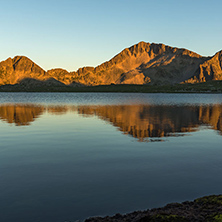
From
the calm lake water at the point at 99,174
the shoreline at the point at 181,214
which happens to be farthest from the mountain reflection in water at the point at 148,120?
the shoreline at the point at 181,214

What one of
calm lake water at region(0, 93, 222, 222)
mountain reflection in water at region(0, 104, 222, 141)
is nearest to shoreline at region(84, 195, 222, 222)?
calm lake water at region(0, 93, 222, 222)

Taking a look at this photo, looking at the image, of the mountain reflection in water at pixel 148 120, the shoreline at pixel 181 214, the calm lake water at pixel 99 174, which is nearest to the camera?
the shoreline at pixel 181 214

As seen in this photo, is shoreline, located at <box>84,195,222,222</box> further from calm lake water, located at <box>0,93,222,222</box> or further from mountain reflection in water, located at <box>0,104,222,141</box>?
mountain reflection in water, located at <box>0,104,222,141</box>

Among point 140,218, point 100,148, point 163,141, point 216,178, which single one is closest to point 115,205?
point 140,218

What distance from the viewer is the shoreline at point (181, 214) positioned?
9391mm

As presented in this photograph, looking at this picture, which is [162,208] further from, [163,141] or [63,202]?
[163,141]

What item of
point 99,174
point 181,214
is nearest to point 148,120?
point 99,174

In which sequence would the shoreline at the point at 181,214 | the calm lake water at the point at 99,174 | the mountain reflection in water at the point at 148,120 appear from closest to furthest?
1. the shoreline at the point at 181,214
2. the calm lake water at the point at 99,174
3. the mountain reflection in water at the point at 148,120

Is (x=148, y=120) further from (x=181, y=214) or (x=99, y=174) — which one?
(x=181, y=214)

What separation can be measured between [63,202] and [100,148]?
36.3 ft

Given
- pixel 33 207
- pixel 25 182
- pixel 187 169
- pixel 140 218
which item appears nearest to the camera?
pixel 140 218

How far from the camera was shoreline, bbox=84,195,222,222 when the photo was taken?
9.39 metres

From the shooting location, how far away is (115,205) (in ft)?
37.3

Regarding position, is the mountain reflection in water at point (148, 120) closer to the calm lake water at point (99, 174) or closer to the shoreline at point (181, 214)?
the calm lake water at point (99, 174)
